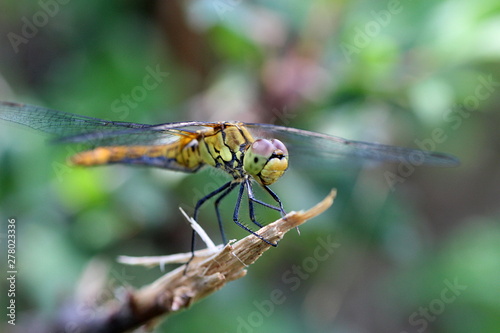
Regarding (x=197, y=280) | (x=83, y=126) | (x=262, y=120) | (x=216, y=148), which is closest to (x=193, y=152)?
(x=216, y=148)

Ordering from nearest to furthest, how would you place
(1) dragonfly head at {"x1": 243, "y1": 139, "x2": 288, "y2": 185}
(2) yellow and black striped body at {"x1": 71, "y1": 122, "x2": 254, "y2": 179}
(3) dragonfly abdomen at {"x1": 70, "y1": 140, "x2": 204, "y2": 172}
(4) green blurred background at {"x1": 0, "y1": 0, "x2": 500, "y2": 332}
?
(1) dragonfly head at {"x1": 243, "y1": 139, "x2": 288, "y2": 185} → (2) yellow and black striped body at {"x1": 71, "y1": 122, "x2": 254, "y2": 179} → (3) dragonfly abdomen at {"x1": 70, "y1": 140, "x2": 204, "y2": 172} → (4) green blurred background at {"x1": 0, "y1": 0, "x2": 500, "y2": 332}

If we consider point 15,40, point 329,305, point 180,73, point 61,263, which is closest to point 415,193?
point 329,305

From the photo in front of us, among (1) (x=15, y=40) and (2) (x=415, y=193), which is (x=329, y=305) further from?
(1) (x=15, y=40)

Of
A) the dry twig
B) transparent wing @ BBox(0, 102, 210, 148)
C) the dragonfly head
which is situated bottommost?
the dry twig

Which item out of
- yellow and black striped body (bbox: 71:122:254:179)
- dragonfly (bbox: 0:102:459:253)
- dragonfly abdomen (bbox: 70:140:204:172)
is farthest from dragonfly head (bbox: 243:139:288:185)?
dragonfly abdomen (bbox: 70:140:204:172)

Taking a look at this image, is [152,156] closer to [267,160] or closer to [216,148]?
[216,148]

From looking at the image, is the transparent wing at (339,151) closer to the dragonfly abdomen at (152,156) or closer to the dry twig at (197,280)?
the dragonfly abdomen at (152,156)

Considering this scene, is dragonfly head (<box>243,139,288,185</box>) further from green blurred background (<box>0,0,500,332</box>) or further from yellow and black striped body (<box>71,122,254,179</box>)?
green blurred background (<box>0,0,500,332</box>)
